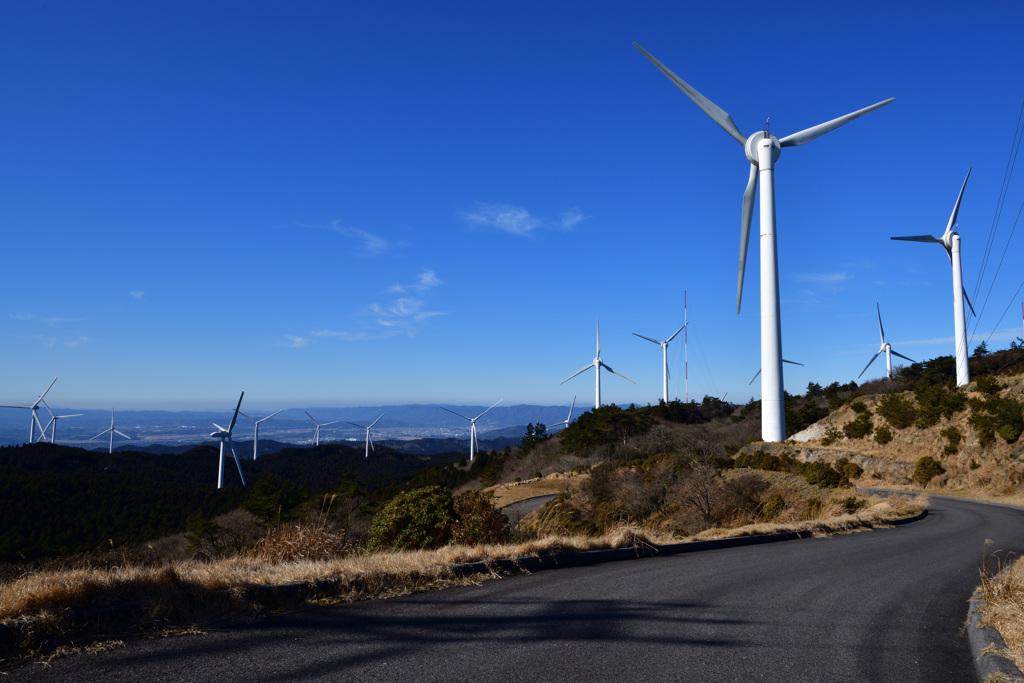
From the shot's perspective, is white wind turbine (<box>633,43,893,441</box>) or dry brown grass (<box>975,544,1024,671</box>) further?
white wind turbine (<box>633,43,893,441</box>)

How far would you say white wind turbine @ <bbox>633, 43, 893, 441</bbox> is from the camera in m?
32.1

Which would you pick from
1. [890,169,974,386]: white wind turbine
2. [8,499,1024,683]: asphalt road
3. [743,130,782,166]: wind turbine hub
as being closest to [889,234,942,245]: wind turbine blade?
[890,169,974,386]: white wind turbine

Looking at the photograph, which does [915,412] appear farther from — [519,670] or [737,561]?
[519,670]

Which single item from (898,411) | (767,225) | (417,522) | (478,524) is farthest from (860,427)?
(417,522)

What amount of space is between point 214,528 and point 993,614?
41967 millimetres

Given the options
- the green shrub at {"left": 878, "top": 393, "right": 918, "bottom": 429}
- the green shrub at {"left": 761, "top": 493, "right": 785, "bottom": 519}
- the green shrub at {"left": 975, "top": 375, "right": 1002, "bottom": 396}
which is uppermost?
the green shrub at {"left": 975, "top": 375, "right": 1002, "bottom": 396}

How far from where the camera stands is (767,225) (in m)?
32.3

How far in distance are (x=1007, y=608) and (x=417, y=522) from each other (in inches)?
401

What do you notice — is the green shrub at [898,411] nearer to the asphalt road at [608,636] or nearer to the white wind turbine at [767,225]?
the white wind turbine at [767,225]

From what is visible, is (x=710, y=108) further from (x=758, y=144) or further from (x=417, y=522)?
(x=417, y=522)

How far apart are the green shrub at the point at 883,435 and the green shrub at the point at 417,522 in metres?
35.7

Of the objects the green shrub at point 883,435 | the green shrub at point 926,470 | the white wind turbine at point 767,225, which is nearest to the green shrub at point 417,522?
the white wind turbine at point 767,225

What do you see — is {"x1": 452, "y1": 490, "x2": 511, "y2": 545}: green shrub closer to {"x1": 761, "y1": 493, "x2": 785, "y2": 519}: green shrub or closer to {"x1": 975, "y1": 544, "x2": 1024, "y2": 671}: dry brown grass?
{"x1": 975, "y1": 544, "x2": 1024, "y2": 671}: dry brown grass

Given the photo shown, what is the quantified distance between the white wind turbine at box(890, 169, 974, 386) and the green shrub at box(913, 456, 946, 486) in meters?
10.0
